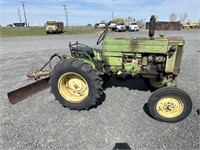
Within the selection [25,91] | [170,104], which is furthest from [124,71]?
[25,91]

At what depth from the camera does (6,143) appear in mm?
2791

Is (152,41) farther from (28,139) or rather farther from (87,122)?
(28,139)

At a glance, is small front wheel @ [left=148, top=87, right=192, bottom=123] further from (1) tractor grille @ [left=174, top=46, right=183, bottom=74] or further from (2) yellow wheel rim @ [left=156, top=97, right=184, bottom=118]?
(1) tractor grille @ [left=174, top=46, right=183, bottom=74]

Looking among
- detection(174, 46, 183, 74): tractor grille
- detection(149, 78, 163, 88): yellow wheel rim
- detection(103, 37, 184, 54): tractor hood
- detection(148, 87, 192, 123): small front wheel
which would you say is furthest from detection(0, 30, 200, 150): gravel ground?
detection(103, 37, 184, 54): tractor hood

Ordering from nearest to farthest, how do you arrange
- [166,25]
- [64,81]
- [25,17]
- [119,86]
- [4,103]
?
[64,81], [4,103], [119,86], [166,25], [25,17]

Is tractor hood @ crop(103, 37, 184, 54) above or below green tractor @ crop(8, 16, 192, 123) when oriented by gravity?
above

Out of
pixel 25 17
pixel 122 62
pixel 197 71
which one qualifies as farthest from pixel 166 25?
pixel 25 17

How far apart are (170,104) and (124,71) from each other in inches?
47.7

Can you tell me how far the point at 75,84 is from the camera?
3.80 m

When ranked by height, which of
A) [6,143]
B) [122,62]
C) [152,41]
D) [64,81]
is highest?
[152,41]

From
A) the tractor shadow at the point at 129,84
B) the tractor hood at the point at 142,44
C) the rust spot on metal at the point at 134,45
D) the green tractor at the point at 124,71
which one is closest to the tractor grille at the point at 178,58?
the green tractor at the point at 124,71

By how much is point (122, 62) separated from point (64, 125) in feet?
5.82

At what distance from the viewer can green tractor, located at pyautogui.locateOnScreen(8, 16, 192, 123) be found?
126 inches

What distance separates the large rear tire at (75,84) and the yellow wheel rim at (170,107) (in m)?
1.15
